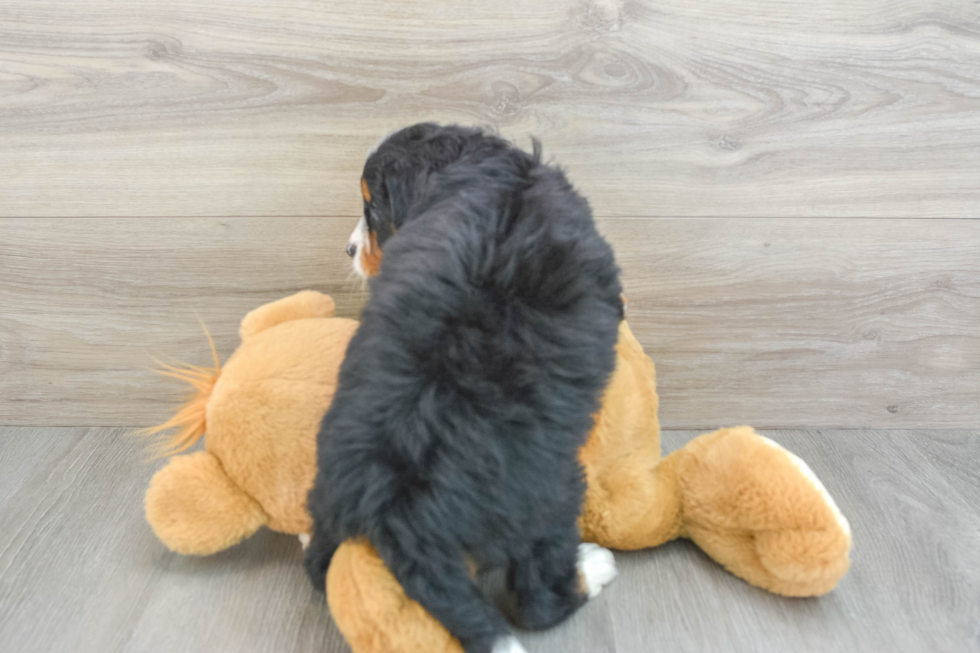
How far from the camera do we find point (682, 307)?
916 mm

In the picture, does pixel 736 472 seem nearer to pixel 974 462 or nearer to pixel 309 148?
pixel 974 462

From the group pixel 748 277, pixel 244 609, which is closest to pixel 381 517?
pixel 244 609

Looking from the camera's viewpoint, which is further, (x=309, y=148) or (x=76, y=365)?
(x=76, y=365)

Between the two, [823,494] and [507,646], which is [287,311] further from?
[823,494]

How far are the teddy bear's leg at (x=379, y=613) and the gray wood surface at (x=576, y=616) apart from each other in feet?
0.49

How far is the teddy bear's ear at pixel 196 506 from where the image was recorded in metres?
0.65

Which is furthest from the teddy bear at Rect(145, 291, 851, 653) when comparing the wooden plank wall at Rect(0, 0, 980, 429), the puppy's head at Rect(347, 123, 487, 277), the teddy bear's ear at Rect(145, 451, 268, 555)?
the wooden plank wall at Rect(0, 0, 980, 429)

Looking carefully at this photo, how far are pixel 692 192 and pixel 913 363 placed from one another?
0.46 metres

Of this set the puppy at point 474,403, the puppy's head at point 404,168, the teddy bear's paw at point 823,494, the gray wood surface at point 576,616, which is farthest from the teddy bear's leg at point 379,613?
the teddy bear's paw at point 823,494

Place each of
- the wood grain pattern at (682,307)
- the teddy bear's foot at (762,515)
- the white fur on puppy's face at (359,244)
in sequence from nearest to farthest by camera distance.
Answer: the teddy bear's foot at (762,515)
the white fur on puppy's face at (359,244)
the wood grain pattern at (682,307)

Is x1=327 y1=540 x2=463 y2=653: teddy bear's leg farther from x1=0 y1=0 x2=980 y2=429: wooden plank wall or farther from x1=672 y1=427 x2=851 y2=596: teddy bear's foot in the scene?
x1=0 y1=0 x2=980 y2=429: wooden plank wall

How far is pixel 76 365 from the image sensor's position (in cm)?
97

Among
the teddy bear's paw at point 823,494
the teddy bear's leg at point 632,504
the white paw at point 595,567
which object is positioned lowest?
the white paw at point 595,567

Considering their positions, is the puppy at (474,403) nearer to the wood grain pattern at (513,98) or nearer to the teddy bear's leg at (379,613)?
the teddy bear's leg at (379,613)
